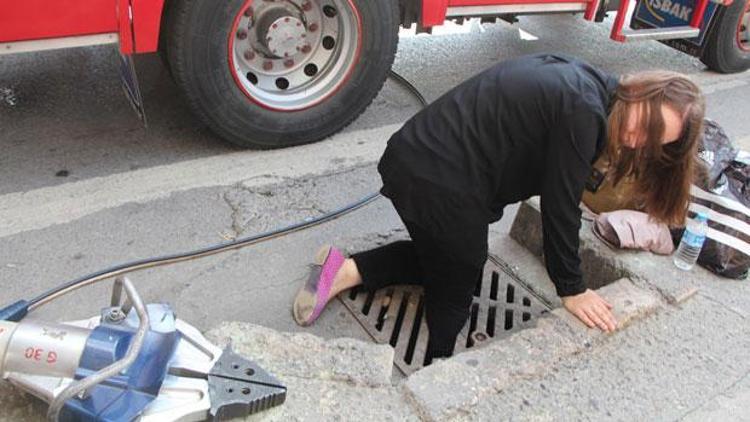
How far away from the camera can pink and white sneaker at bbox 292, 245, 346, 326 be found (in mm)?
2406

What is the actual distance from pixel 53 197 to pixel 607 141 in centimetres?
239

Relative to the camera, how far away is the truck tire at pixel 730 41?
5.01 m

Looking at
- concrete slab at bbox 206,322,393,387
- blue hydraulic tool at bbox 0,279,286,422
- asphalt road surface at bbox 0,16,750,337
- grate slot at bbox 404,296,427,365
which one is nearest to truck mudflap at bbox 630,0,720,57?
asphalt road surface at bbox 0,16,750,337

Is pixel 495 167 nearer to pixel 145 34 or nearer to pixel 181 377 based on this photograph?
pixel 181 377

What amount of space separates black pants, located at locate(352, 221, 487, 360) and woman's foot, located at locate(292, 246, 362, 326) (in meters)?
0.05

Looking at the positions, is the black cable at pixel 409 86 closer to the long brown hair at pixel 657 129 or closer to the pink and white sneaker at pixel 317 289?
the pink and white sneaker at pixel 317 289

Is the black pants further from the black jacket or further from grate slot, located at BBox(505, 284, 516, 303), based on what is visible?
grate slot, located at BBox(505, 284, 516, 303)

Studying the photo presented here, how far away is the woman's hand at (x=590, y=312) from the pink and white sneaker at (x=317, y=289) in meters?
0.85

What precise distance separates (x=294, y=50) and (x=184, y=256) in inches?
50.3

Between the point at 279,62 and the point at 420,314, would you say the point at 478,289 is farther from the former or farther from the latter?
the point at 279,62

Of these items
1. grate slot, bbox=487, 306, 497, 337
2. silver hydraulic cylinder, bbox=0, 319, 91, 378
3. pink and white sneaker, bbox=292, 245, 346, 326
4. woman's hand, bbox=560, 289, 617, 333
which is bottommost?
grate slot, bbox=487, 306, 497, 337

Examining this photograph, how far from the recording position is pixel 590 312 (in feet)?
7.27

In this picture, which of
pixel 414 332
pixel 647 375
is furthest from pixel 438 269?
pixel 647 375

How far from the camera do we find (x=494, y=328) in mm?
2543
